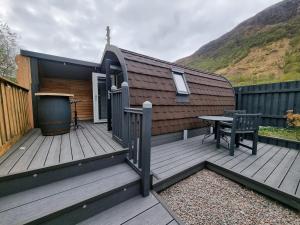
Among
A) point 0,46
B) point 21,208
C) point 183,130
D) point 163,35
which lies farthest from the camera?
point 163,35

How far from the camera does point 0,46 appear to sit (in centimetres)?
793

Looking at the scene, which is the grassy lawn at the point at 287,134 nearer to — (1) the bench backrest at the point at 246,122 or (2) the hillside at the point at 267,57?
(1) the bench backrest at the point at 246,122

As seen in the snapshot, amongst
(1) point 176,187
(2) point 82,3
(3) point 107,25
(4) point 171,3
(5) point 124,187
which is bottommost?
(1) point 176,187

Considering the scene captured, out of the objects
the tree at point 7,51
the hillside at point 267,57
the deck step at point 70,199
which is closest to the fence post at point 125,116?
the deck step at point 70,199

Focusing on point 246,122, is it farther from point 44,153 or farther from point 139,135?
point 44,153

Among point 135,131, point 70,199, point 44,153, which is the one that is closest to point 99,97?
point 44,153

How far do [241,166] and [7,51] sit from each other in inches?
506

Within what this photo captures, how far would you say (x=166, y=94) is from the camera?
3297 mm

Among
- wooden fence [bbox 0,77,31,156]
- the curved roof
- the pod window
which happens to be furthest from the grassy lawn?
wooden fence [bbox 0,77,31,156]

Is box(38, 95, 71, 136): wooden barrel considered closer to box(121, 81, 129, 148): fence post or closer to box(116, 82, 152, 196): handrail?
box(116, 82, 152, 196): handrail

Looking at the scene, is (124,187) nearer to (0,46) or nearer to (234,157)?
(234,157)

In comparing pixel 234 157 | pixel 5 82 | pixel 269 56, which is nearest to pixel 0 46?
pixel 5 82

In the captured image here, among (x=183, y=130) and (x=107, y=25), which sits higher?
(x=107, y=25)

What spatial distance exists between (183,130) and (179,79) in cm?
143
